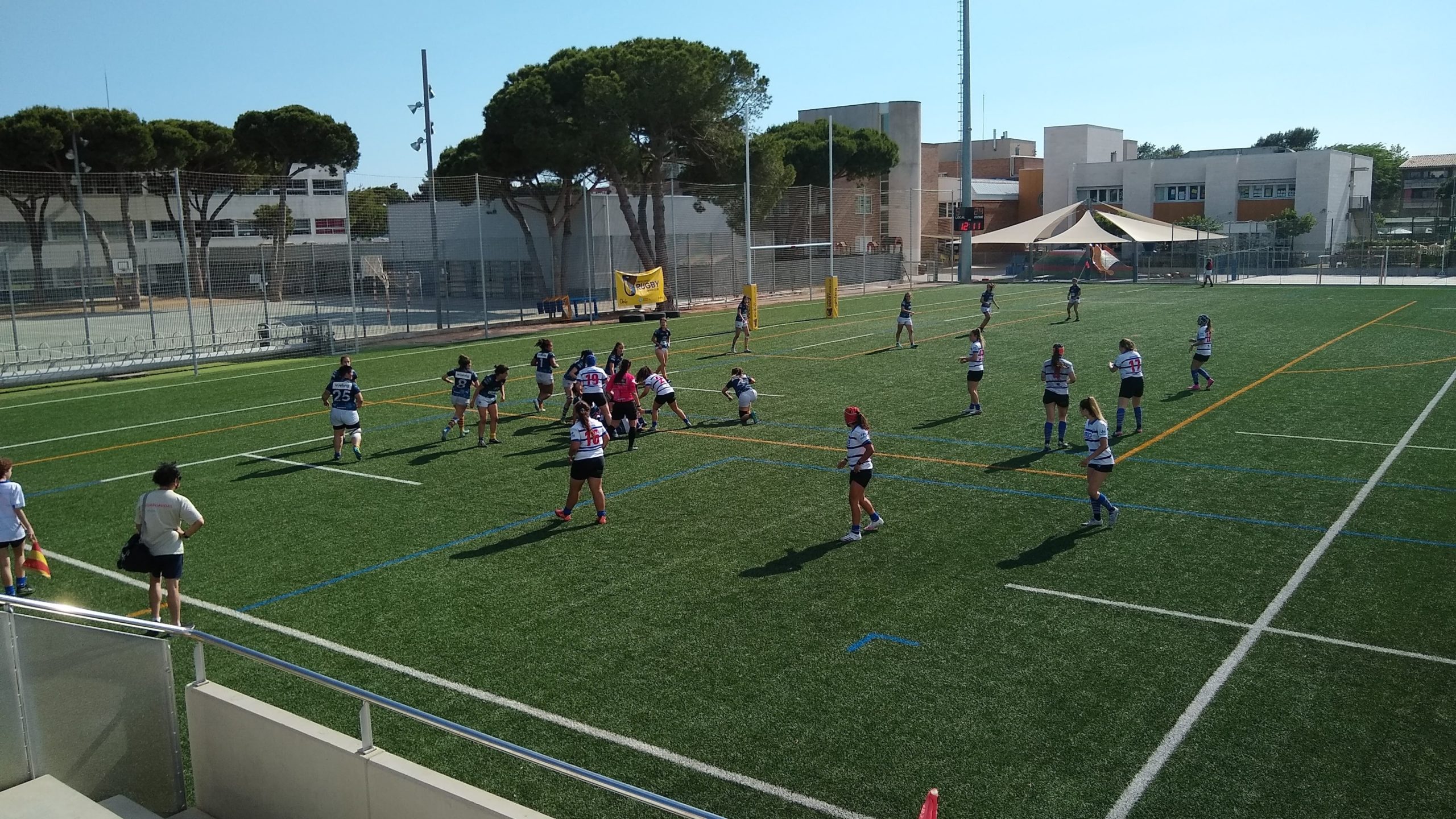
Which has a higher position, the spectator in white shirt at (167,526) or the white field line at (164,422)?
the spectator in white shirt at (167,526)

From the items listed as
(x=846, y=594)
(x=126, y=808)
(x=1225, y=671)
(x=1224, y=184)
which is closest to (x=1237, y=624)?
(x=1225, y=671)

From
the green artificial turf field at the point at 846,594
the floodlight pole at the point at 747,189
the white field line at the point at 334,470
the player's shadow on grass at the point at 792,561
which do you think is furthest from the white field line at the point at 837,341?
the player's shadow on grass at the point at 792,561

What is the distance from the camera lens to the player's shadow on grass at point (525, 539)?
13000 millimetres

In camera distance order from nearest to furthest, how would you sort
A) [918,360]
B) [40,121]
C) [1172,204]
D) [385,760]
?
[385,760] → [918,360] → [40,121] → [1172,204]

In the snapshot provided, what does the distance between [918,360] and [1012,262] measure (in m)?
47.5

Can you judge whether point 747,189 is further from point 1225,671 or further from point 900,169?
point 900,169

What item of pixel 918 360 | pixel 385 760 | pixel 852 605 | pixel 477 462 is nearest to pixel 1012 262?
pixel 918 360

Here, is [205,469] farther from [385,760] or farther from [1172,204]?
[1172,204]

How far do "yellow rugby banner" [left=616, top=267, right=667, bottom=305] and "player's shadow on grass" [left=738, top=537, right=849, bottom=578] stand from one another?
1186 inches

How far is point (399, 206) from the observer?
58750 mm

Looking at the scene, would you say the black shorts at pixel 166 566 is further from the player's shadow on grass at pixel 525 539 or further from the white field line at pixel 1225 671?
the white field line at pixel 1225 671

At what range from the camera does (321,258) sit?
120 ft

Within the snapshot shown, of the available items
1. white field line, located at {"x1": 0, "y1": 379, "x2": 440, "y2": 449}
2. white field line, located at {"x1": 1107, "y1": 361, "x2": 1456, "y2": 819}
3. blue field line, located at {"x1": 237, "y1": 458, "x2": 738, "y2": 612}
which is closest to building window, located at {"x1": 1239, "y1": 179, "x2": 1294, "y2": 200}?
white field line, located at {"x1": 1107, "y1": 361, "x2": 1456, "y2": 819}

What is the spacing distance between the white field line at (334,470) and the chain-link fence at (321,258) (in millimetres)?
12642
